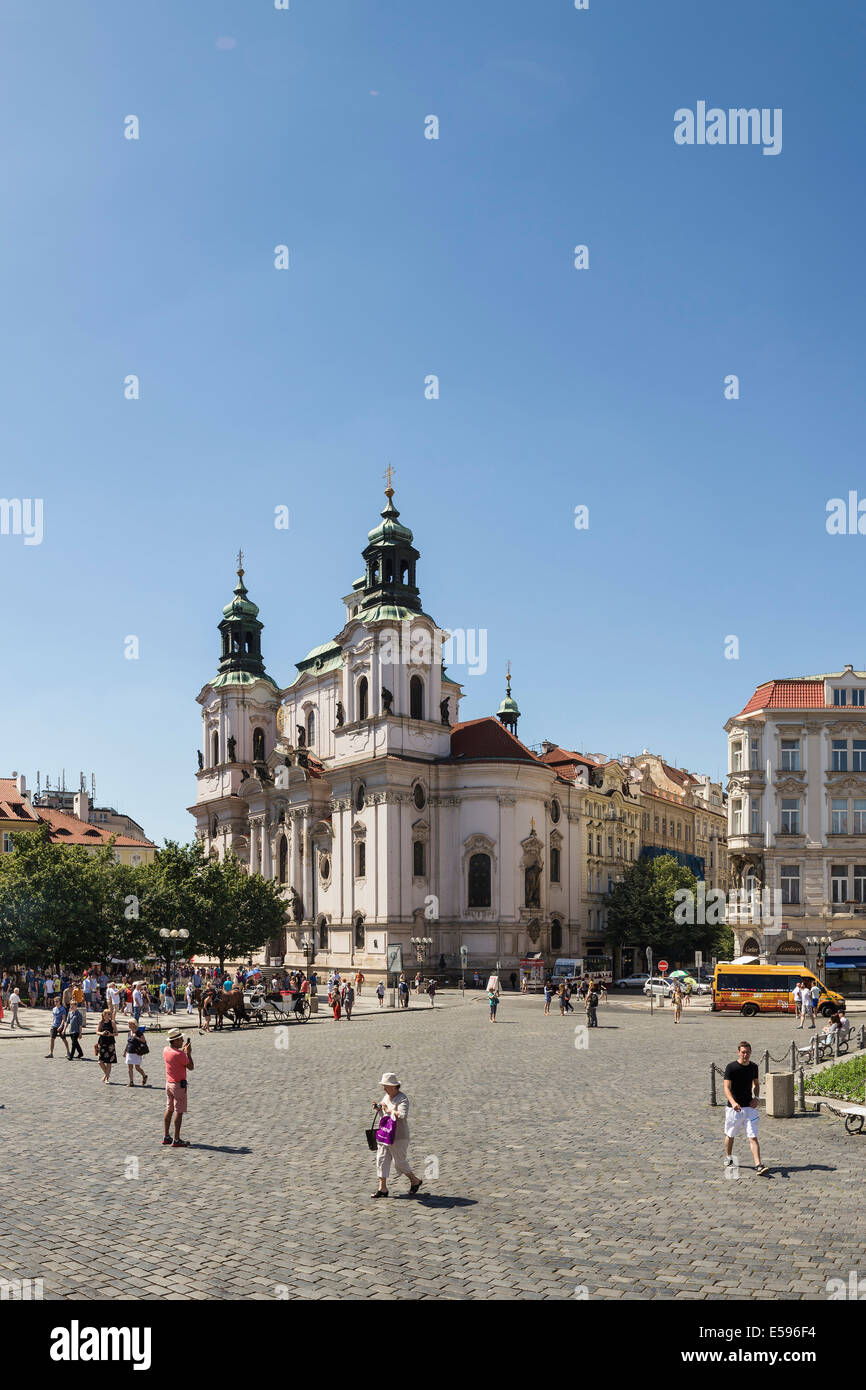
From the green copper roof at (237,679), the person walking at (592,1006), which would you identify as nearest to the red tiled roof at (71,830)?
the green copper roof at (237,679)

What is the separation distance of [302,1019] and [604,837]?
1965 inches

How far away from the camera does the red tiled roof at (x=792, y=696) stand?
63.4 meters

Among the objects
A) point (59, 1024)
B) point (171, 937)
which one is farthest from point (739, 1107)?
point (171, 937)

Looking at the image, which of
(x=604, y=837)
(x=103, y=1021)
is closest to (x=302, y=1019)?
(x=103, y=1021)

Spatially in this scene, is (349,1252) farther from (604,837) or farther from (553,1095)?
(604,837)

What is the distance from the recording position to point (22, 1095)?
2361 centimetres

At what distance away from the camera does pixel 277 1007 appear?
45125 mm

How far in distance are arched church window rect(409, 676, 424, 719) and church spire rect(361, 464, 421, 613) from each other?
5.13 metres

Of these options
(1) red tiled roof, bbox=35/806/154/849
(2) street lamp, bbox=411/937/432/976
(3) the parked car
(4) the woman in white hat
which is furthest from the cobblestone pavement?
(1) red tiled roof, bbox=35/806/154/849

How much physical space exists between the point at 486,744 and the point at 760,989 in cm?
3449

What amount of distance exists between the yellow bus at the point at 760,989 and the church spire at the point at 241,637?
57.3 meters

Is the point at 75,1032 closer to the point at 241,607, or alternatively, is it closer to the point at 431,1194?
the point at 431,1194

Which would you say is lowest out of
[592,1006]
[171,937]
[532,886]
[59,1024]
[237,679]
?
[592,1006]

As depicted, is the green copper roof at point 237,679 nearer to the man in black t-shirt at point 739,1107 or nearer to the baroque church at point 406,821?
the baroque church at point 406,821
